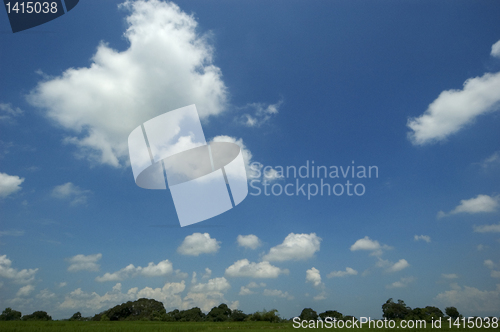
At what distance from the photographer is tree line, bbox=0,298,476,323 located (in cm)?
4425

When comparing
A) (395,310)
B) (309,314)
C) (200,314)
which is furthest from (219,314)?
(395,310)

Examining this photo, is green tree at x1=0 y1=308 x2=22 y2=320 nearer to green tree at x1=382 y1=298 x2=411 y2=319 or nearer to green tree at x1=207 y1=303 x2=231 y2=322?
green tree at x1=207 y1=303 x2=231 y2=322

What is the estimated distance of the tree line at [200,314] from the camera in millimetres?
44250

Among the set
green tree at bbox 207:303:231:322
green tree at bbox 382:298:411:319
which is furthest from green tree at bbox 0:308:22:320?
green tree at bbox 382:298:411:319

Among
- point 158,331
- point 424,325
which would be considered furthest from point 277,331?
point 424,325

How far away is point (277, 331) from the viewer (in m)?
26.0

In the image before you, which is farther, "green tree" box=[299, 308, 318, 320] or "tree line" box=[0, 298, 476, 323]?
"green tree" box=[299, 308, 318, 320]

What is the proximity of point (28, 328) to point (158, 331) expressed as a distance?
1005cm

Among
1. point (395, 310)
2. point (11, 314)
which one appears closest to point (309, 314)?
point (395, 310)

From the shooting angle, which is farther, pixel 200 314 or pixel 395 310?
pixel 200 314

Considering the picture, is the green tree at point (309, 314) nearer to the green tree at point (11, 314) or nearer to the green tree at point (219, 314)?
the green tree at point (219, 314)

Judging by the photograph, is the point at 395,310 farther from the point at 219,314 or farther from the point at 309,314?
the point at 219,314

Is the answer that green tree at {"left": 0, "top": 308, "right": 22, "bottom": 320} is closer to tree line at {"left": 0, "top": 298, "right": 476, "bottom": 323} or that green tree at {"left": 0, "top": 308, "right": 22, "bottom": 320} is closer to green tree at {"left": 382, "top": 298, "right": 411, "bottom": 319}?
tree line at {"left": 0, "top": 298, "right": 476, "bottom": 323}

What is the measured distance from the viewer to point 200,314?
190 feet
